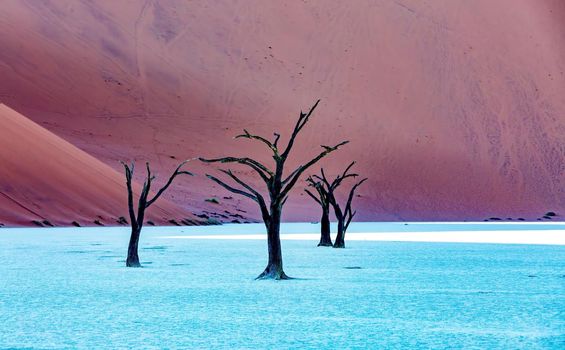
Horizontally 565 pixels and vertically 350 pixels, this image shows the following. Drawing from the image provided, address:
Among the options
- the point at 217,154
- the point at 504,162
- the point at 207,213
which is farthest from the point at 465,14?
the point at 207,213

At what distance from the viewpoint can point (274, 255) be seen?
1420 centimetres

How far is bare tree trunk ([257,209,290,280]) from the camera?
46.1ft

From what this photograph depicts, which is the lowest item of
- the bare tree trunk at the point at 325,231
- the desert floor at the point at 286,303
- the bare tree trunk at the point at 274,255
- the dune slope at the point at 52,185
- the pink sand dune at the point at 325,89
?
the desert floor at the point at 286,303

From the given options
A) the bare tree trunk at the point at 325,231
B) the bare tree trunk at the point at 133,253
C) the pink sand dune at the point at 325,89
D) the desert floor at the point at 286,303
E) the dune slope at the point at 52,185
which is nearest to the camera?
the desert floor at the point at 286,303

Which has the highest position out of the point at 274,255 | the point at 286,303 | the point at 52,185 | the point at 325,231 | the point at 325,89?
the point at 325,89

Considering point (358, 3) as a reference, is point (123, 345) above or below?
below

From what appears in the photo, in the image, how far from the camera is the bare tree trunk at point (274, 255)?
14059mm

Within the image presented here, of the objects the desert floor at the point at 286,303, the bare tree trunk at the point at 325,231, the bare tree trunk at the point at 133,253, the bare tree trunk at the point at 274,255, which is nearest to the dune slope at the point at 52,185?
the bare tree trunk at the point at 325,231

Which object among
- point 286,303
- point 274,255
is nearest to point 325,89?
point 274,255

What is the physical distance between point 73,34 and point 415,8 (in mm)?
28072

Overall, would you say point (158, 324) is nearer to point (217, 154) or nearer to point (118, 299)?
point (118, 299)

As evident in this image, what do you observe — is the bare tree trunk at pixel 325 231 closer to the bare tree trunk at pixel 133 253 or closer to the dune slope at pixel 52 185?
the bare tree trunk at pixel 133 253

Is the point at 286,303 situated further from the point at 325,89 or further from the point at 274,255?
the point at 325,89

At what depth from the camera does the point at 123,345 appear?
24.6 feet
